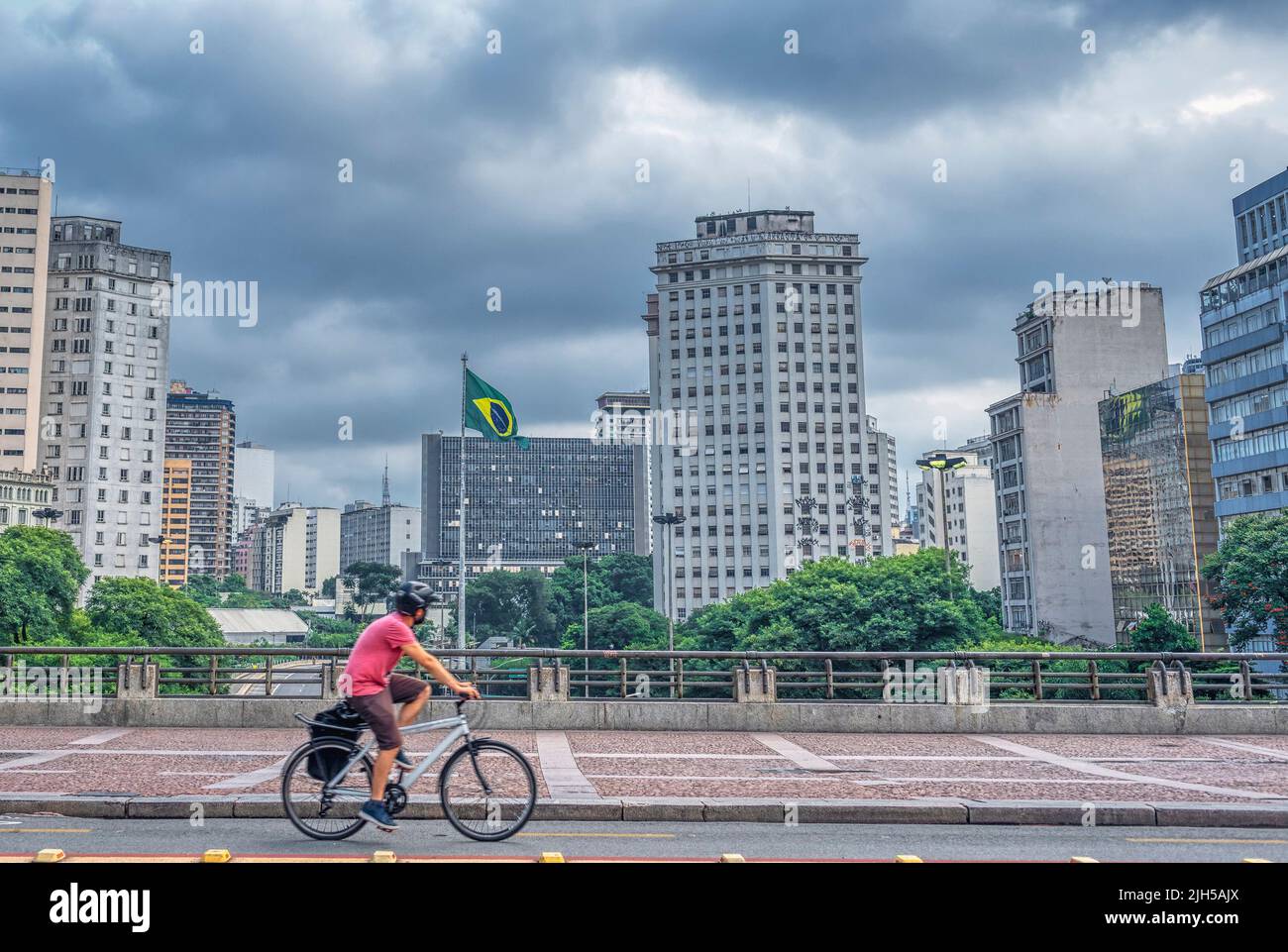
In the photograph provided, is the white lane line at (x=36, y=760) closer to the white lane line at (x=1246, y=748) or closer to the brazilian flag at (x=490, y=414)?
the white lane line at (x=1246, y=748)

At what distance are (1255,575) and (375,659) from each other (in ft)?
203

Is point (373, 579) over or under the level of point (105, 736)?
over

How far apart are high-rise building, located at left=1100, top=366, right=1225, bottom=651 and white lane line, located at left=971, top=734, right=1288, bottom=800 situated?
86.7m

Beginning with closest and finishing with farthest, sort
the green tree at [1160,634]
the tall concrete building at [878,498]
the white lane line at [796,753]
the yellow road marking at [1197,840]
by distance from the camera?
the yellow road marking at [1197,840]
the white lane line at [796,753]
the green tree at [1160,634]
the tall concrete building at [878,498]

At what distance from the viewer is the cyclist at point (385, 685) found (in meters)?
8.72

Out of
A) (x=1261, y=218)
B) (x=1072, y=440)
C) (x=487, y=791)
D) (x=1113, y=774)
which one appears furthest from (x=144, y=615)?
(x=1261, y=218)

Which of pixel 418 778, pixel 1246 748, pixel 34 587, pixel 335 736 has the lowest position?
pixel 1246 748

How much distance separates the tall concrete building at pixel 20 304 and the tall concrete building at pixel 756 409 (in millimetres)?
78162

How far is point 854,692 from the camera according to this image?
191 ft

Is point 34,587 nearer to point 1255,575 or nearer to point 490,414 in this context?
point 490,414

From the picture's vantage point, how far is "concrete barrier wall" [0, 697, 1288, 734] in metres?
18.9

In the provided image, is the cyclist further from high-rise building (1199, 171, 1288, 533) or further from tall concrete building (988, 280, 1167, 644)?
tall concrete building (988, 280, 1167, 644)

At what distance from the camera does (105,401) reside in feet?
468

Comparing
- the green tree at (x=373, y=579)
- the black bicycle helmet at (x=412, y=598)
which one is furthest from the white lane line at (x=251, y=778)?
the green tree at (x=373, y=579)
